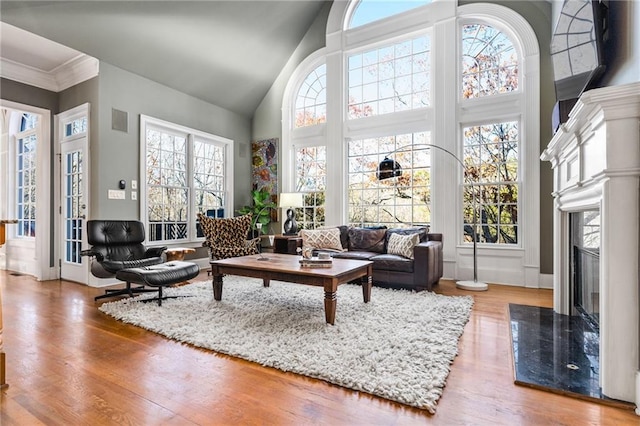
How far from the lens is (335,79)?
5852mm

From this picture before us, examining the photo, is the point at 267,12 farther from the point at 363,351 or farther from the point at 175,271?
the point at 363,351

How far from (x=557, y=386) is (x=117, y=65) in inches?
225

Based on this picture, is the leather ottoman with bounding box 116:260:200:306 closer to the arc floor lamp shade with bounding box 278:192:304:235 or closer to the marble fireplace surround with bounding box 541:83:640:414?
the arc floor lamp shade with bounding box 278:192:304:235

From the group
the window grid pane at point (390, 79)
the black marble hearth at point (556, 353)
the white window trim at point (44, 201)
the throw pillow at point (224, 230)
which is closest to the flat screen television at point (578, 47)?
the black marble hearth at point (556, 353)

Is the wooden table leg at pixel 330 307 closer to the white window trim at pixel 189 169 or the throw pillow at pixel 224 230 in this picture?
the throw pillow at pixel 224 230

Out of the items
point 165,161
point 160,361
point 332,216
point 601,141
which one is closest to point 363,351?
point 160,361

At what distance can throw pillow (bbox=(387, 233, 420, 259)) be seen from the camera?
423 centimetres

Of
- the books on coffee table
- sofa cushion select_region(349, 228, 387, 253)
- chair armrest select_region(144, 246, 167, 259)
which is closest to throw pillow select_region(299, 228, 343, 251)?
sofa cushion select_region(349, 228, 387, 253)

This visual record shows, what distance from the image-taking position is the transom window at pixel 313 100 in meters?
6.22

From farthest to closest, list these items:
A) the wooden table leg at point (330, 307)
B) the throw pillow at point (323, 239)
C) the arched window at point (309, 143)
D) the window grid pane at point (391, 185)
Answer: the arched window at point (309, 143)
the window grid pane at point (391, 185)
the throw pillow at point (323, 239)
the wooden table leg at point (330, 307)

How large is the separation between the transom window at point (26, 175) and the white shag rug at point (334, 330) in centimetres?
330

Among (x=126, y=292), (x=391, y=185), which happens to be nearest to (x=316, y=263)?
(x=126, y=292)

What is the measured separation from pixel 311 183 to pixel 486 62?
10.9 feet

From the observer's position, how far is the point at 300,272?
295cm
